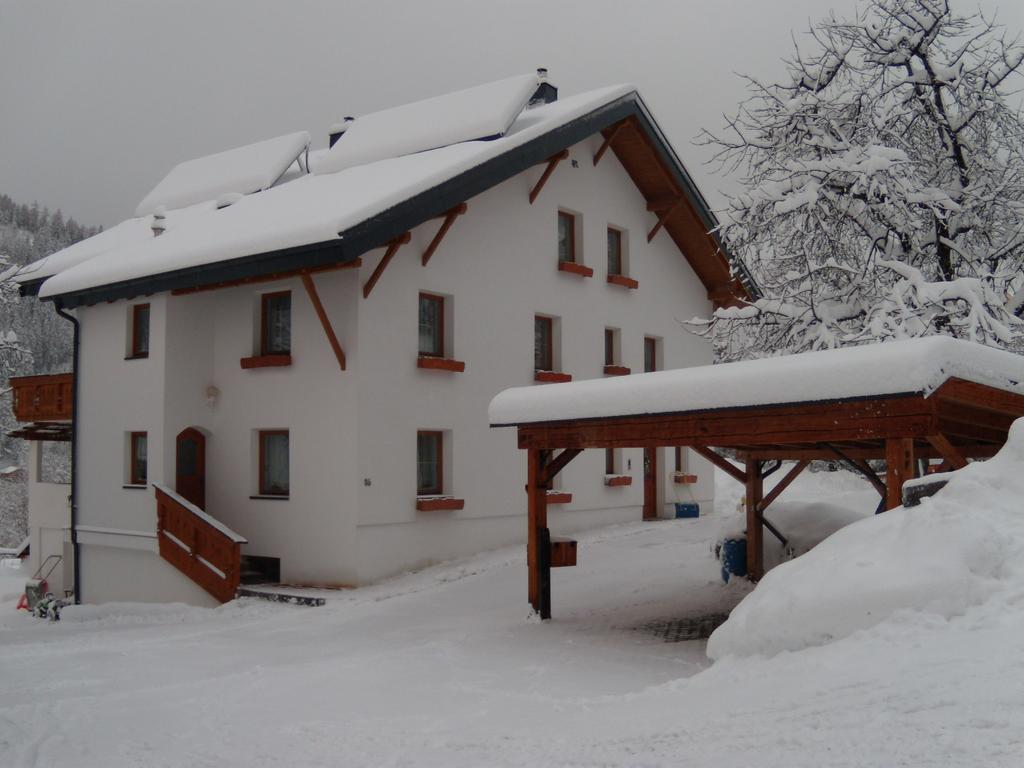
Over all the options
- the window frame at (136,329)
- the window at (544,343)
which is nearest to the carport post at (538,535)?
the window at (544,343)

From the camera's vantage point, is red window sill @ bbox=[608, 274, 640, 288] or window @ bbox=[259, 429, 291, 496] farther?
red window sill @ bbox=[608, 274, 640, 288]

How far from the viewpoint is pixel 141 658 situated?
33.4ft

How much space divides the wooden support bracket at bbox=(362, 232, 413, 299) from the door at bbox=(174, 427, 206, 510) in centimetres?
414

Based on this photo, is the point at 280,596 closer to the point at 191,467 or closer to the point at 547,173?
the point at 191,467

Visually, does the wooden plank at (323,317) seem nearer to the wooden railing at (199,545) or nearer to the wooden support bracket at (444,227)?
the wooden support bracket at (444,227)

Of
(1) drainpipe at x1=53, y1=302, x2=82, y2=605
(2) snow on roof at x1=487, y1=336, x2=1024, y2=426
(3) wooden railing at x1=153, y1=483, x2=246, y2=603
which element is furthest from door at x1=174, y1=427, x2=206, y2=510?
(2) snow on roof at x1=487, y1=336, x2=1024, y2=426

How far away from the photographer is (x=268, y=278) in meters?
14.9

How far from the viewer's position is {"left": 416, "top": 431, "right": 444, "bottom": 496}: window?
15445 millimetres

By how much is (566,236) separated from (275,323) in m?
5.99

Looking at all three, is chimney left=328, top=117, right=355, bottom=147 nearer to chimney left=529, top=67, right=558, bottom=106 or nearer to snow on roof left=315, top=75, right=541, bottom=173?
snow on roof left=315, top=75, right=541, bottom=173

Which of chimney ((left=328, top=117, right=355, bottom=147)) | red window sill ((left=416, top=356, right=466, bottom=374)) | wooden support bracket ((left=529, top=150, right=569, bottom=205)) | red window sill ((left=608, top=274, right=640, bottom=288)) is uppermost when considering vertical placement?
chimney ((left=328, top=117, right=355, bottom=147))

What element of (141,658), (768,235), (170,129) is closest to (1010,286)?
(768,235)

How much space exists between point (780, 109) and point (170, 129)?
129852 mm

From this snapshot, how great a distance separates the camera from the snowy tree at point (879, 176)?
39.3ft
